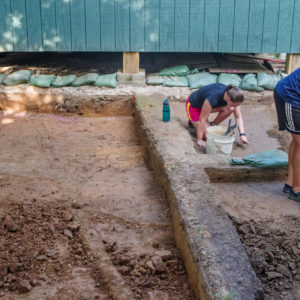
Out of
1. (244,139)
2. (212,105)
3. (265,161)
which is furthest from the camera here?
(244,139)

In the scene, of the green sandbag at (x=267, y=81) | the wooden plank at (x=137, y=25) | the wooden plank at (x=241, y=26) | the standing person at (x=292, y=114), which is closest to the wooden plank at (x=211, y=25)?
the wooden plank at (x=241, y=26)

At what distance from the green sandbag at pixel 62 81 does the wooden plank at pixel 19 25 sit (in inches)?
32.0

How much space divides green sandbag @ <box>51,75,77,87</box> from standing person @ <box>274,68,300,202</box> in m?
4.57

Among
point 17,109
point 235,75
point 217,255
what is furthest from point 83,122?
point 217,255

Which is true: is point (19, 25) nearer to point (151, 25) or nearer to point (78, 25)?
point (78, 25)

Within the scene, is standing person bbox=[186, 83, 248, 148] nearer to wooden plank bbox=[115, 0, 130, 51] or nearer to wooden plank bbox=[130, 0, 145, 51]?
wooden plank bbox=[130, 0, 145, 51]

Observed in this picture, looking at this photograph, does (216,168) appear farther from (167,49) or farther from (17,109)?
(17,109)

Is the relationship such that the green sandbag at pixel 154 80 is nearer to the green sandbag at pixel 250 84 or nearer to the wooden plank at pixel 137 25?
the wooden plank at pixel 137 25

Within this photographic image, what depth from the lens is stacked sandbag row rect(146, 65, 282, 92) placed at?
7781 millimetres

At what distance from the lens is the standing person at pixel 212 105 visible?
549 cm

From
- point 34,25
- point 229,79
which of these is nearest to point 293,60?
point 229,79

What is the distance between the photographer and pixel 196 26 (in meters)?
7.93

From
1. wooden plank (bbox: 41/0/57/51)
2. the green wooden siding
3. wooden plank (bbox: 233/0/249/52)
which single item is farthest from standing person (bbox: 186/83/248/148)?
wooden plank (bbox: 41/0/57/51)

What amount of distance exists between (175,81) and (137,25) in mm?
1231
